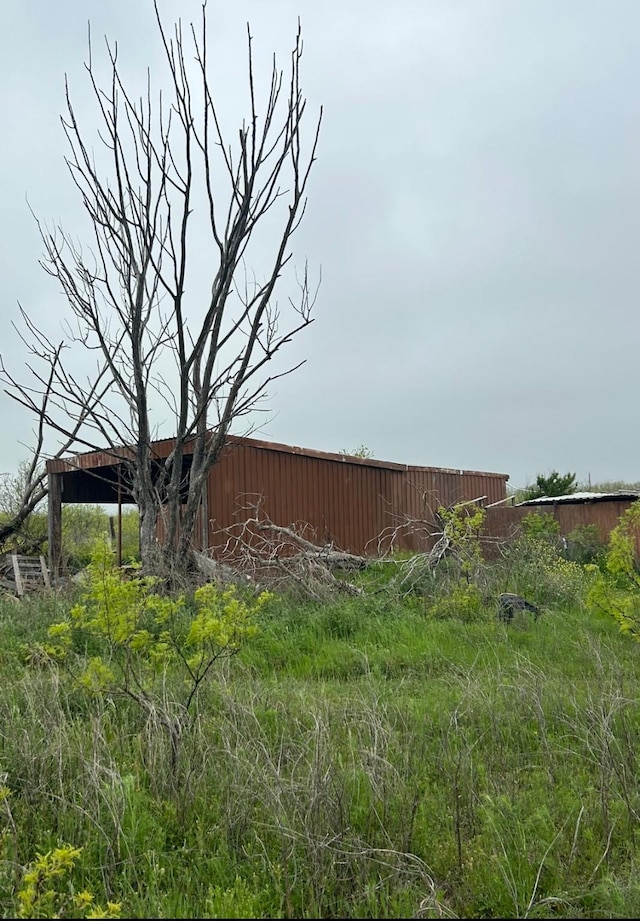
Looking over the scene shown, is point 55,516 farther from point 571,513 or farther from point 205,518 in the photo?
point 571,513

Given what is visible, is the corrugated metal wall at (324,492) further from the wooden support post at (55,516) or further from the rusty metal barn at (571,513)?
the wooden support post at (55,516)

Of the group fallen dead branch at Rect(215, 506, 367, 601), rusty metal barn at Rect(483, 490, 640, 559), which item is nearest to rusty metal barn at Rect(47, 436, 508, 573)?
fallen dead branch at Rect(215, 506, 367, 601)

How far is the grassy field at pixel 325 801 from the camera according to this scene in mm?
3145

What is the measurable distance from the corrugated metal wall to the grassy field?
8274mm

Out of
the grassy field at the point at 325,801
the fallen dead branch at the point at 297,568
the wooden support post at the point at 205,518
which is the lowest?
the grassy field at the point at 325,801

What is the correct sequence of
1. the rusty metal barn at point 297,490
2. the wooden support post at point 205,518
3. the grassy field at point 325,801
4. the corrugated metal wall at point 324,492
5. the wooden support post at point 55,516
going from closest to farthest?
the grassy field at point 325,801
the wooden support post at point 205,518
the rusty metal barn at point 297,490
the corrugated metal wall at point 324,492
the wooden support post at point 55,516

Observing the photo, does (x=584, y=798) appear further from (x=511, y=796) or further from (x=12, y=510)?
(x=12, y=510)

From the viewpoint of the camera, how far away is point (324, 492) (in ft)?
53.8

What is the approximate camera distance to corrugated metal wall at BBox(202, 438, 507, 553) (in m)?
14.5

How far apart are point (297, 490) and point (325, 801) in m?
12.4

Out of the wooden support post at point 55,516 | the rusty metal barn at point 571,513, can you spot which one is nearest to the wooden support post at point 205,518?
the wooden support post at point 55,516

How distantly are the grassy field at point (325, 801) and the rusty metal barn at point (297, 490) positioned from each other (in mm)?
8228

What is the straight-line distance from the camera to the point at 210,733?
4.75 metres

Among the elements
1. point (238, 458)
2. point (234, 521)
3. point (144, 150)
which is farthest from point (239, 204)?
point (234, 521)
